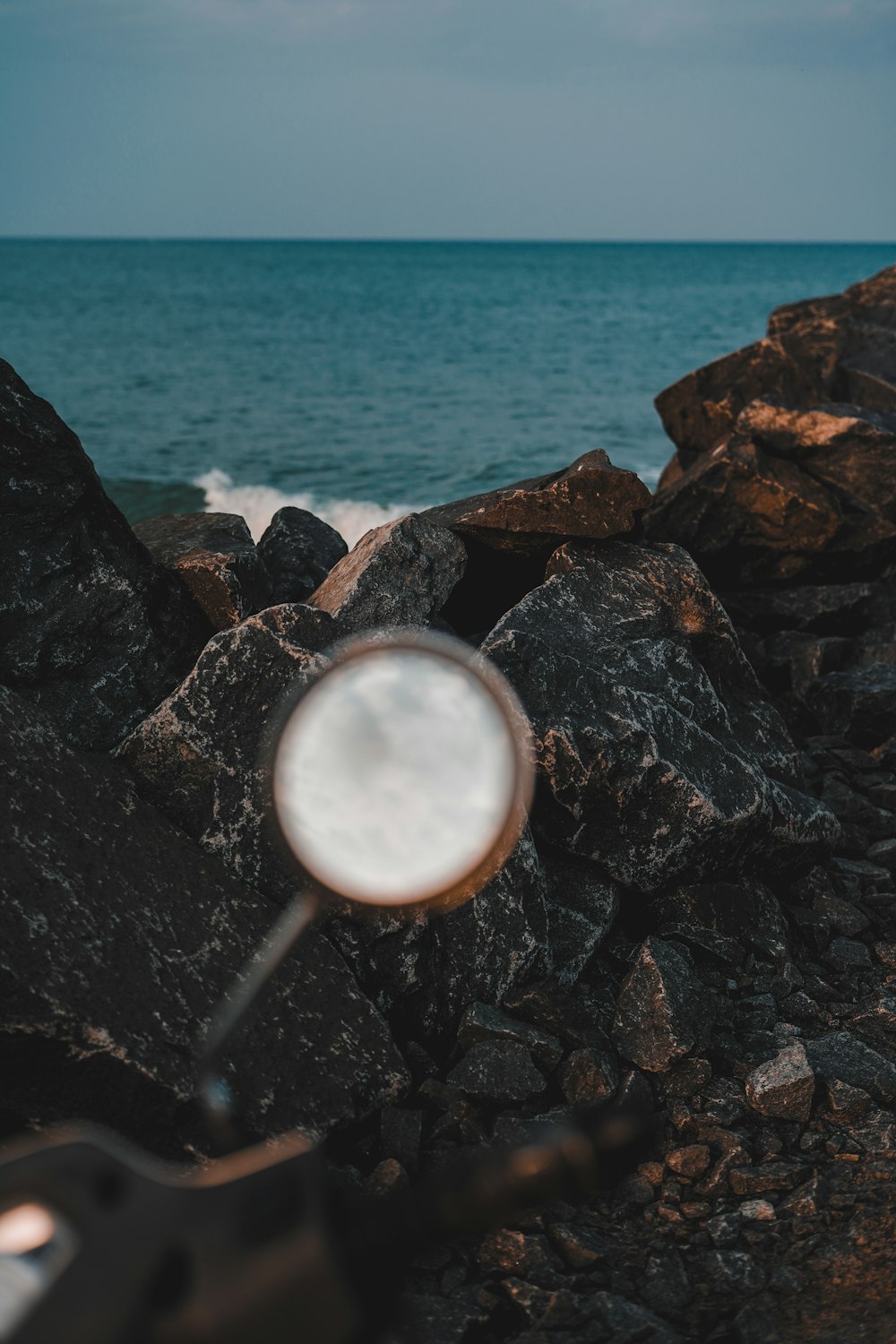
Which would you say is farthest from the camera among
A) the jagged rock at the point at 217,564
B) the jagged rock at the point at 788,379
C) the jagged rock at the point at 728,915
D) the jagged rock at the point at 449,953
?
the jagged rock at the point at 788,379

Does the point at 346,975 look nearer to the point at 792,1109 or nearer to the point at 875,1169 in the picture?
the point at 792,1109

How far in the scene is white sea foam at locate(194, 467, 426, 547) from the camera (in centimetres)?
1760

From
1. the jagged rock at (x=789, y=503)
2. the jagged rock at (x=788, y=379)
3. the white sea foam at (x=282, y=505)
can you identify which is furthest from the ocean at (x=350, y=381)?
the jagged rock at (x=789, y=503)

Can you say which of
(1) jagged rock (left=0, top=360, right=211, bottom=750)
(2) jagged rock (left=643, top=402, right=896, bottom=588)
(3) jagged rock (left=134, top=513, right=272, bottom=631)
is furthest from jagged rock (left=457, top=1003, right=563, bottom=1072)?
(2) jagged rock (left=643, top=402, right=896, bottom=588)

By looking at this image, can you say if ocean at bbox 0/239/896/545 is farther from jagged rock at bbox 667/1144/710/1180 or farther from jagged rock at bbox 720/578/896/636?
jagged rock at bbox 667/1144/710/1180

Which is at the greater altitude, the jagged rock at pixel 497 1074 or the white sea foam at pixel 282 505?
the jagged rock at pixel 497 1074

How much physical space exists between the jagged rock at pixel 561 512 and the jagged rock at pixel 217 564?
1021mm

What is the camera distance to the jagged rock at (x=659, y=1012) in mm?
3568

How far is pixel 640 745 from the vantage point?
4.15 meters

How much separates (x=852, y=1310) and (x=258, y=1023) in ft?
5.71

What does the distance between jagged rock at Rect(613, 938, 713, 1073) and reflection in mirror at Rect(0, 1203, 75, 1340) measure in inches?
104

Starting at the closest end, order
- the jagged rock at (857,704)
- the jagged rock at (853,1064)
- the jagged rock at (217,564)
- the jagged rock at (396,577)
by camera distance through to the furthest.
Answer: the jagged rock at (853,1064) → the jagged rock at (396,577) → the jagged rock at (217,564) → the jagged rock at (857,704)

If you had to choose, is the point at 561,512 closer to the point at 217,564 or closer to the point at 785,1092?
the point at 217,564

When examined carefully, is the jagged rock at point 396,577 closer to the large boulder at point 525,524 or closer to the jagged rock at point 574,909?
the large boulder at point 525,524
